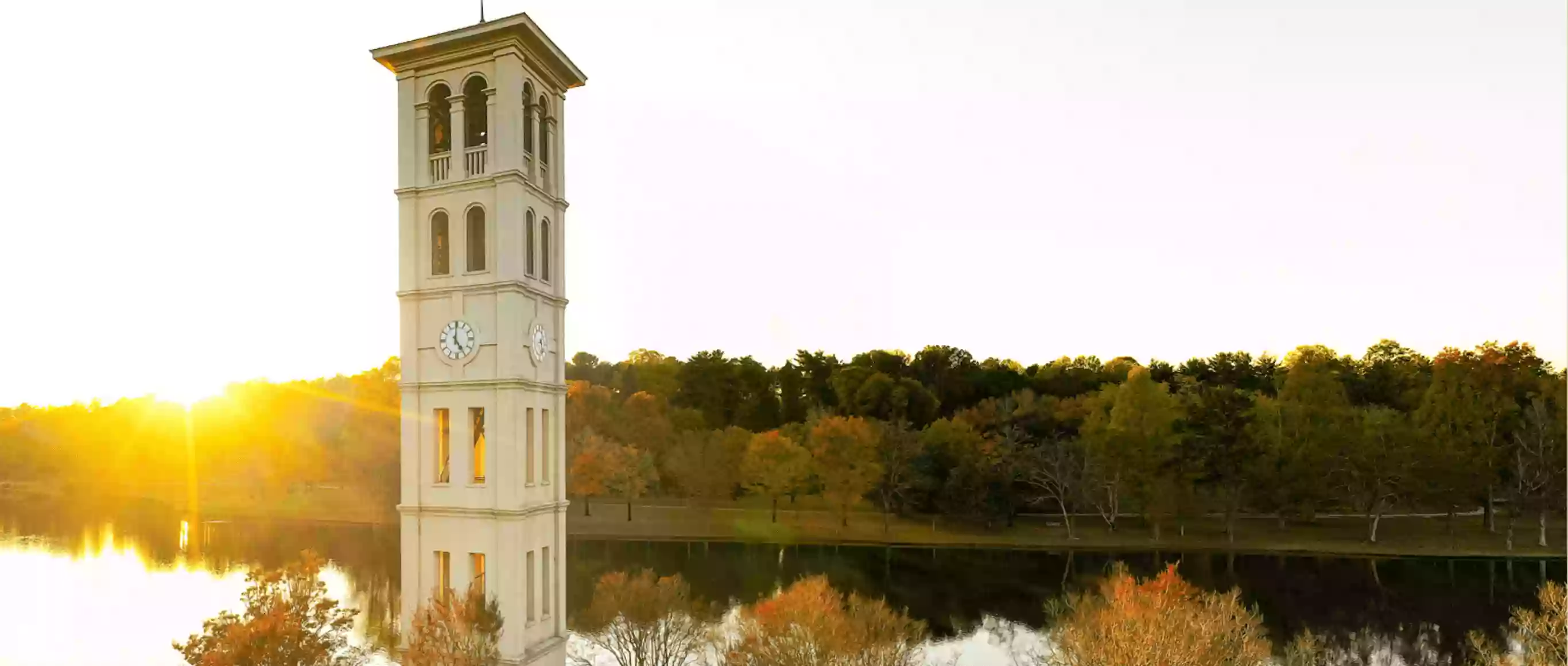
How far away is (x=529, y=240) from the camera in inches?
784

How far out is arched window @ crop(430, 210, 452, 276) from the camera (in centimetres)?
1990

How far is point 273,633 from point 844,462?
38.4 meters

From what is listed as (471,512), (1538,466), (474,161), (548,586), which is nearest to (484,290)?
(474,161)

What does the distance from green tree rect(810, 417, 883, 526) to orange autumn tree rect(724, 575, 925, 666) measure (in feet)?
99.6

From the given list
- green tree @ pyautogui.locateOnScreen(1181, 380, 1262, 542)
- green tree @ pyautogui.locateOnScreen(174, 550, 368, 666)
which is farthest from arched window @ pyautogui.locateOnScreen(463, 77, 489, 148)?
green tree @ pyautogui.locateOnScreen(1181, 380, 1262, 542)

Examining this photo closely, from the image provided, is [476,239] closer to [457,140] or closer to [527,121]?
[457,140]

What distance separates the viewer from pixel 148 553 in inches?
1981

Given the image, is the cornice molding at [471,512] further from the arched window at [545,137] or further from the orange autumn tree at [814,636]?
the arched window at [545,137]

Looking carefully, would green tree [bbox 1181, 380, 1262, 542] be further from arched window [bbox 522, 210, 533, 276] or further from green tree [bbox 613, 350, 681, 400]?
arched window [bbox 522, 210, 533, 276]

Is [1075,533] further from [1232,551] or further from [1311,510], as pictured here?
[1311,510]

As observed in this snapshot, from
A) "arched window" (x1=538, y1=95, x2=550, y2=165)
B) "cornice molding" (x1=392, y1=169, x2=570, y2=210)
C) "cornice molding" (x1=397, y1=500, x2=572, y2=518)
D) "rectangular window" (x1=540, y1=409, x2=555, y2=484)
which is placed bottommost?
"cornice molding" (x1=397, y1=500, x2=572, y2=518)

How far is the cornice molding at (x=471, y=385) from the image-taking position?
1898 cm

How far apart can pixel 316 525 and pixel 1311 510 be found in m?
57.4

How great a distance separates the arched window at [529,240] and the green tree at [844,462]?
3587 centimetres
